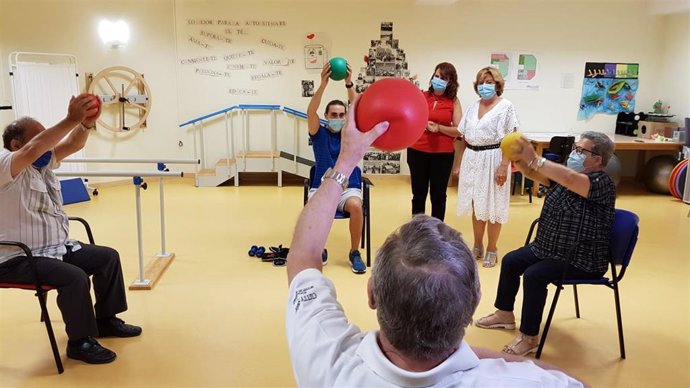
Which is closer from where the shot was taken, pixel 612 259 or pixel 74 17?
pixel 612 259

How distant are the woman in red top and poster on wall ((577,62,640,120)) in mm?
4092

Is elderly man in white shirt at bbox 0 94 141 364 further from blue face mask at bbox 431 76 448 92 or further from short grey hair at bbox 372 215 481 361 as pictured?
blue face mask at bbox 431 76 448 92

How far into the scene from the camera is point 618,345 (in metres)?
2.80

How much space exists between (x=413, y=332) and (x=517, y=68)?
7.00 meters

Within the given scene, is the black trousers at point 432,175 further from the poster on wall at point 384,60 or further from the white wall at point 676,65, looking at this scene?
the white wall at point 676,65

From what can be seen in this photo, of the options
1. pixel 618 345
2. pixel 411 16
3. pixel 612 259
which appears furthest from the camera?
pixel 411 16

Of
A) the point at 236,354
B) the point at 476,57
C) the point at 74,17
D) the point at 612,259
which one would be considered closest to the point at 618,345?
the point at 612,259

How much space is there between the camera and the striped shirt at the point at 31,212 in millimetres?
2418

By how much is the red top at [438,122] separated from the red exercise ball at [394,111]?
2465 mm

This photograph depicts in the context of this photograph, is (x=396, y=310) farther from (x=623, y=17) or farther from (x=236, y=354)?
(x=623, y=17)

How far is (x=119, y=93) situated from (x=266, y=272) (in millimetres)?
4138

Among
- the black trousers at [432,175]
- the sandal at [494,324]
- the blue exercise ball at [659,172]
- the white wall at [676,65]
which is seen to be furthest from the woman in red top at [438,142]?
the white wall at [676,65]

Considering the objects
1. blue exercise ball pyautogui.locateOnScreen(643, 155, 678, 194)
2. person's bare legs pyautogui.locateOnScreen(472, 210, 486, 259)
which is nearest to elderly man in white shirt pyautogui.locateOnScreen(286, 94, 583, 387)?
person's bare legs pyautogui.locateOnScreen(472, 210, 486, 259)

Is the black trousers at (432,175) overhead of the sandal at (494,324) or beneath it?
overhead
